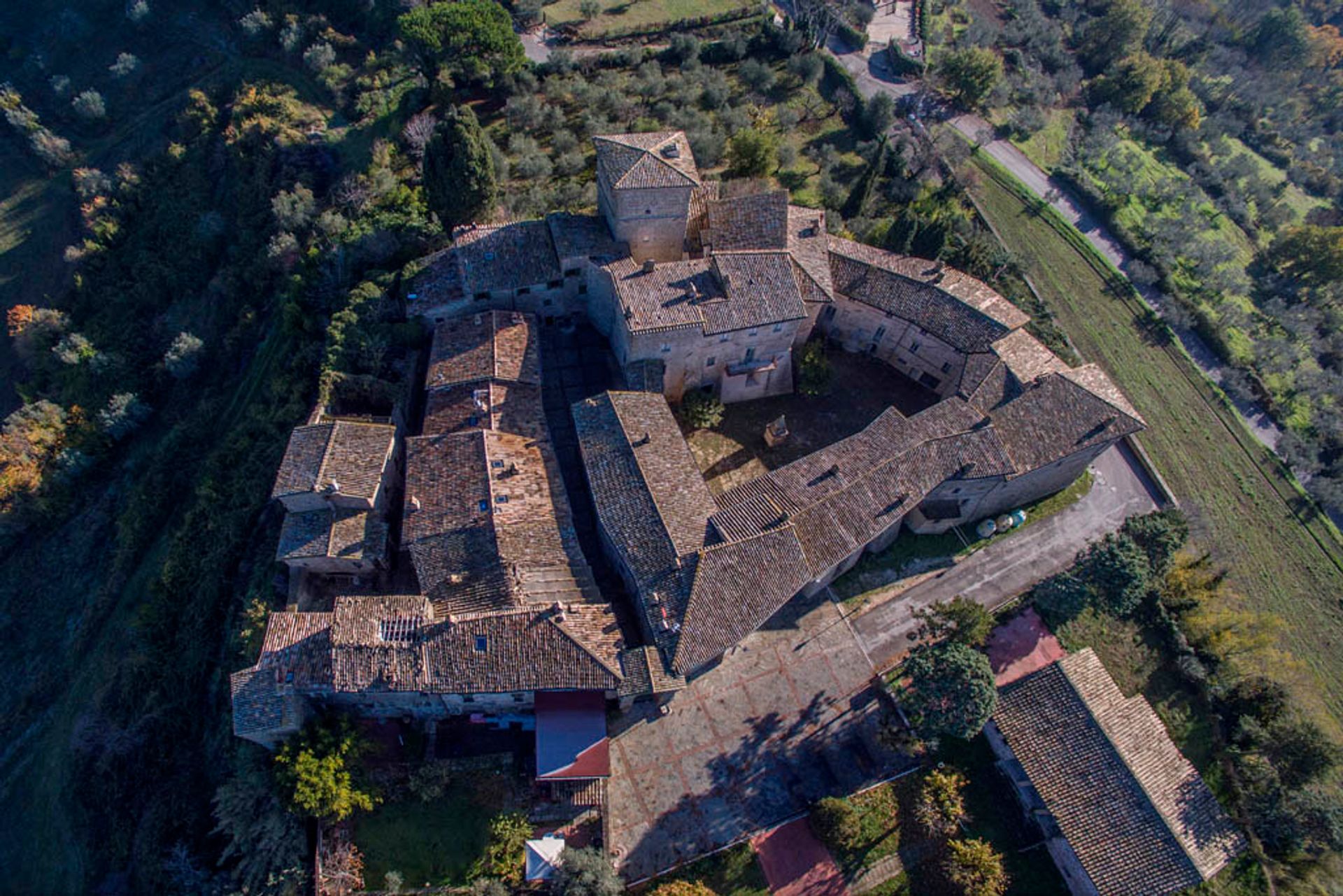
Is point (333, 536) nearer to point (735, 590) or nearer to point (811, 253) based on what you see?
point (735, 590)

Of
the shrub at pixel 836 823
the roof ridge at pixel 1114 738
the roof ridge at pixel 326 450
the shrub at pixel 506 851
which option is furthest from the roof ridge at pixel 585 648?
the roof ridge at pixel 1114 738

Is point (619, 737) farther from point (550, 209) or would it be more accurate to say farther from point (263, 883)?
point (550, 209)

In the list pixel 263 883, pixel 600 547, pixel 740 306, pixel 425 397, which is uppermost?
pixel 425 397

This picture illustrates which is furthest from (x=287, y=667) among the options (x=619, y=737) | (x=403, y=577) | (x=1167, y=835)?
(x=1167, y=835)

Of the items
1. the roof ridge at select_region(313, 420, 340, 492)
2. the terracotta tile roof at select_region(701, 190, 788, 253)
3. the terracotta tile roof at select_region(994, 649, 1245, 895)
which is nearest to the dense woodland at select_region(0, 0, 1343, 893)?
the roof ridge at select_region(313, 420, 340, 492)

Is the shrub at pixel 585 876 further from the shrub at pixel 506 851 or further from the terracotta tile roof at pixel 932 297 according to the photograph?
the terracotta tile roof at pixel 932 297

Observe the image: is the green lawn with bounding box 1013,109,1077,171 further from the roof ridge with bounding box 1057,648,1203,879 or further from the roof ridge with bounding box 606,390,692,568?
the roof ridge with bounding box 606,390,692,568
